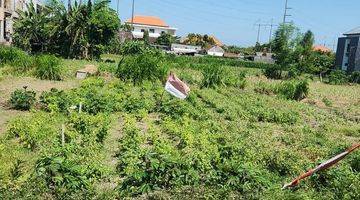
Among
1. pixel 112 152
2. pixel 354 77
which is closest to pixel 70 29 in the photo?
pixel 354 77

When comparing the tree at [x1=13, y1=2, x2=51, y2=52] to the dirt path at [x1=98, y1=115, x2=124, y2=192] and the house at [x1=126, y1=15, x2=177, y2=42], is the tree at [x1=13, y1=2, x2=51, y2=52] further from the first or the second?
the house at [x1=126, y1=15, x2=177, y2=42]

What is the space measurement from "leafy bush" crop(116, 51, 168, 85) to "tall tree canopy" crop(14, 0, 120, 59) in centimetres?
1247

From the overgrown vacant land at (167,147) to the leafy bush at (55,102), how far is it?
0.11 feet

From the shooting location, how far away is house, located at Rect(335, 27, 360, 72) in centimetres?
4734

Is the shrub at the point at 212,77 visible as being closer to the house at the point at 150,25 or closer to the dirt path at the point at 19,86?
the dirt path at the point at 19,86

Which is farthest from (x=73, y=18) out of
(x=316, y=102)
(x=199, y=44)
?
(x=199, y=44)

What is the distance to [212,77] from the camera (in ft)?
81.7

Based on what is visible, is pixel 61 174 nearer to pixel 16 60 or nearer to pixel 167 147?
pixel 167 147

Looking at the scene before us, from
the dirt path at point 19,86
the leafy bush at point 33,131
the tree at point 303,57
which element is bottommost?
the dirt path at point 19,86

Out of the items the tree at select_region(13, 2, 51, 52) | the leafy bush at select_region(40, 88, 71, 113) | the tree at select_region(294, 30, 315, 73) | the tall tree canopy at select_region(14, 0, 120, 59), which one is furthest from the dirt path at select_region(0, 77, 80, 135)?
the tree at select_region(294, 30, 315, 73)

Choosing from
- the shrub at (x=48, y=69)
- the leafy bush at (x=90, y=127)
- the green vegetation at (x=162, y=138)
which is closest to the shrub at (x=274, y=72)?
the green vegetation at (x=162, y=138)

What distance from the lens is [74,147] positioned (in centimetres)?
948

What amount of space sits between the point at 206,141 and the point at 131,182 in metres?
3.65

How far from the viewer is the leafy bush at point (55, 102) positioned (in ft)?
46.2
